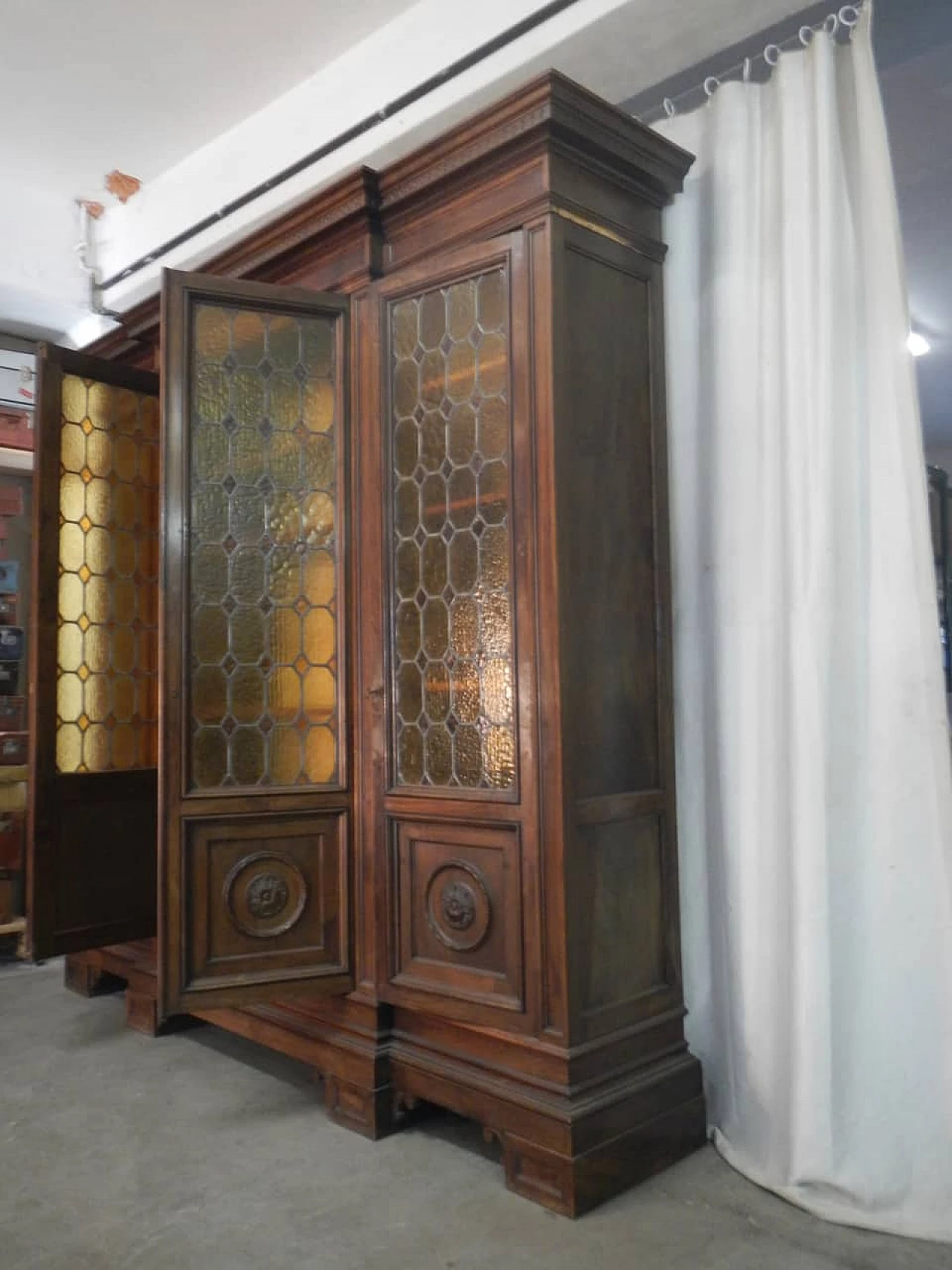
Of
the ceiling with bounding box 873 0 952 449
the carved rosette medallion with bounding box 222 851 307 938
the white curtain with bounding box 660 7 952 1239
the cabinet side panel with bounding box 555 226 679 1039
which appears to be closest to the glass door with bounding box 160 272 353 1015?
the carved rosette medallion with bounding box 222 851 307 938

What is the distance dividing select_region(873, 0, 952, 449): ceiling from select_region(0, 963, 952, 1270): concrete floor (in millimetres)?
2723

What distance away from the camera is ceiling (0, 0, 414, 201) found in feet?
10.1

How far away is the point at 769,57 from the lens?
2410 mm

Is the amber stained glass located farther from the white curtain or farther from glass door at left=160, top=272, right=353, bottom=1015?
the white curtain

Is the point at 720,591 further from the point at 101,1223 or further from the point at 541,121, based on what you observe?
the point at 101,1223

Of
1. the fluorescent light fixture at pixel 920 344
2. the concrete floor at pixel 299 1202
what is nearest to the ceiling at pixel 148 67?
the fluorescent light fixture at pixel 920 344

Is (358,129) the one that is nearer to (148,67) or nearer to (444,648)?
(148,67)

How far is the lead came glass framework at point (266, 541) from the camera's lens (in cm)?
265

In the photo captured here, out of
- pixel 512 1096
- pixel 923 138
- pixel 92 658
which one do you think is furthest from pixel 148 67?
pixel 512 1096

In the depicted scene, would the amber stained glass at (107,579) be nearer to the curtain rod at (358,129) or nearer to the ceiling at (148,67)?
the curtain rod at (358,129)

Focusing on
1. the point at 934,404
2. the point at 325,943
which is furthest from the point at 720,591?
the point at 934,404

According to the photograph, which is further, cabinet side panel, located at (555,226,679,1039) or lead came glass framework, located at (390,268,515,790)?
lead came glass framework, located at (390,268,515,790)

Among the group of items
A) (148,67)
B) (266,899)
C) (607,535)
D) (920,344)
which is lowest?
(266,899)

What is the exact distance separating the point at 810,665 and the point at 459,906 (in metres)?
0.98
